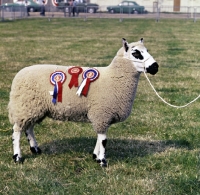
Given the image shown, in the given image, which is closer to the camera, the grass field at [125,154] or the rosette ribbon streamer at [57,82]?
the grass field at [125,154]

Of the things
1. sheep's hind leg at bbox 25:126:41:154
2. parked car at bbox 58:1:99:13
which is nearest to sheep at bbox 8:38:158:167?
sheep's hind leg at bbox 25:126:41:154

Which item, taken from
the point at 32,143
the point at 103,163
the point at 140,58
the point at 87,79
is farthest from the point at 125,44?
the point at 32,143

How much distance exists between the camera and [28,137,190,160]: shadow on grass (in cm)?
596

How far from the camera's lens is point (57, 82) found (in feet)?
17.9

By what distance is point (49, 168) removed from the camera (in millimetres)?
5359

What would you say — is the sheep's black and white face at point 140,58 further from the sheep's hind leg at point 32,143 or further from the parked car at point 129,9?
the parked car at point 129,9

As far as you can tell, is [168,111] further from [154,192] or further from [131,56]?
[154,192]

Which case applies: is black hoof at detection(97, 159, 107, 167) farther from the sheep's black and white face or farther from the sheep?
the sheep's black and white face

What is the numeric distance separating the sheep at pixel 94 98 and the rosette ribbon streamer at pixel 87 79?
0.16ft

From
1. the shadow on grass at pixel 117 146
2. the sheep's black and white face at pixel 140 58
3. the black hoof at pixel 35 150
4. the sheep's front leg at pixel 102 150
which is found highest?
the sheep's black and white face at pixel 140 58

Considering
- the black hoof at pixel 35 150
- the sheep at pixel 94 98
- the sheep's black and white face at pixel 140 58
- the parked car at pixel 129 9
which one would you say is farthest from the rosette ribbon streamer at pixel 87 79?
the parked car at pixel 129 9

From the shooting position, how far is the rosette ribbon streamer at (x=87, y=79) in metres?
5.39

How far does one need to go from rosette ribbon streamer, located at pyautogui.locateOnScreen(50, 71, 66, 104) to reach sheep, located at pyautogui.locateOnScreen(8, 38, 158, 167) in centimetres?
4

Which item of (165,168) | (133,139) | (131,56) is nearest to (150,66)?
(131,56)
